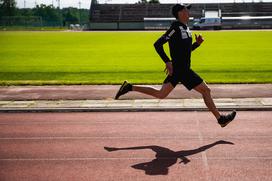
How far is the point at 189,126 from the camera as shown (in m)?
8.35

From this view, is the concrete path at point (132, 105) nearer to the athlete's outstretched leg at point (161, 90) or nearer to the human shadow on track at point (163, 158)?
the athlete's outstretched leg at point (161, 90)

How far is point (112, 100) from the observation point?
11.1 meters

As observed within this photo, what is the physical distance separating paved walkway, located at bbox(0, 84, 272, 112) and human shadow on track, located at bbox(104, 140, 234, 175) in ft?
9.60

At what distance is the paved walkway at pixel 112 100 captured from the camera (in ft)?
33.0

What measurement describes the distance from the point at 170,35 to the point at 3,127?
374cm

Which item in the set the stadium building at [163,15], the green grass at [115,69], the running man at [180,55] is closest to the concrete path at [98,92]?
the green grass at [115,69]

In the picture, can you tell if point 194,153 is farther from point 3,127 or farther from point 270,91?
point 270,91

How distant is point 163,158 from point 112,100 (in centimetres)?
479

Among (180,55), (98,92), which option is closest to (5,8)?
(98,92)

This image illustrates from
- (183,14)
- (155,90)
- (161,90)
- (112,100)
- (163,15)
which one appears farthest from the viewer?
(163,15)

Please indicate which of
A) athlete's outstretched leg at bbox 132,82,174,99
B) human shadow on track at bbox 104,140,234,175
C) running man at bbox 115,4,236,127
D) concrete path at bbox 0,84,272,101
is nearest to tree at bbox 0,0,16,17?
concrete path at bbox 0,84,272,101

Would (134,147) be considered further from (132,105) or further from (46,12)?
(46,12)

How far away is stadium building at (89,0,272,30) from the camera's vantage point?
253 ft

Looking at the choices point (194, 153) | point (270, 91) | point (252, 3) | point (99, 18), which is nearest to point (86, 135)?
point (194, 153)
